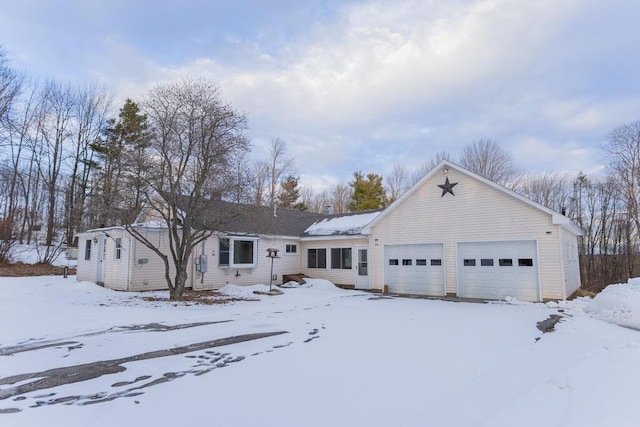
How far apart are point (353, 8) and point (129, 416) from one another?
39.6ft

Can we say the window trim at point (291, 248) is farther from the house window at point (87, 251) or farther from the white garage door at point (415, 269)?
the house window at point (87, 251)

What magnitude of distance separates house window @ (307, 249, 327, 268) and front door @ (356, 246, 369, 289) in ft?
7.27

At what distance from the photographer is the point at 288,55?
1412cm

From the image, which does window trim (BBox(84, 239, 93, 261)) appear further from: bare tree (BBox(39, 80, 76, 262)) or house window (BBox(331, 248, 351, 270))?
house window (BBox(331, 248, 351, 270))

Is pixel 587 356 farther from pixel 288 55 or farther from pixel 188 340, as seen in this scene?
pixel 288 55

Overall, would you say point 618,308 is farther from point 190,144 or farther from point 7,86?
point 7,86

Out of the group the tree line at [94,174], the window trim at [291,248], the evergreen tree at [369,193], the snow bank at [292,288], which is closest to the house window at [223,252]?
the snow bank at [292,288]

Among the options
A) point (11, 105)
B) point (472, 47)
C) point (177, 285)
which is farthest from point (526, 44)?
point (11, 105)

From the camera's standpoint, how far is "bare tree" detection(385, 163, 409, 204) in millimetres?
34812

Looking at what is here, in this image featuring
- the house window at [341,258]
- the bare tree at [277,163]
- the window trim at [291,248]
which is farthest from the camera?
the bare tree at [277,163]

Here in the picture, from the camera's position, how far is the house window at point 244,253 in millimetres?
17609

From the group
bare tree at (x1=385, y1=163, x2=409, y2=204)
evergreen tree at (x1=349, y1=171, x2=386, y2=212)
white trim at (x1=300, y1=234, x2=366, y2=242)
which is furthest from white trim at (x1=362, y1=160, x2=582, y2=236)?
bare tree at (x1=385, y1=163, x2=409, y2=204)

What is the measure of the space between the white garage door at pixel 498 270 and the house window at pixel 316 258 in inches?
→ 291

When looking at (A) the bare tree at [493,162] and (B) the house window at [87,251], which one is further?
(A) the bare tree at [493,162]
